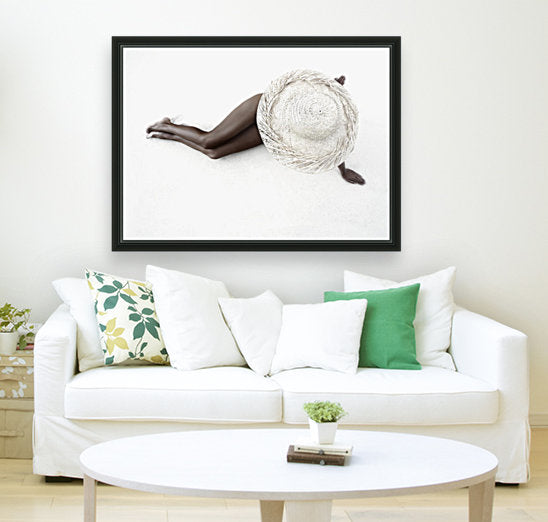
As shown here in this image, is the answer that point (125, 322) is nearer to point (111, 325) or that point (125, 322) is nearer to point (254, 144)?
point (111, 325)

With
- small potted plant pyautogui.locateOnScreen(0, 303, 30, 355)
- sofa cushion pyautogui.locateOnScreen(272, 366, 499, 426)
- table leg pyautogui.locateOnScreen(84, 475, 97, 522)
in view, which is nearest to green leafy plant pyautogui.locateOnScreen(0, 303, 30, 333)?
Result: small potted plant pyautogui.locateOnScreen(0, 303, 30, 355)

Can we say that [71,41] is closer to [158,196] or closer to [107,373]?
[158,196]

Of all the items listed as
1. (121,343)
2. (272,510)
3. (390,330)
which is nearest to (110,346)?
(121,343)

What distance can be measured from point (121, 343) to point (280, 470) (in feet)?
5.47

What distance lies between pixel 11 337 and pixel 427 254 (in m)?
2.14

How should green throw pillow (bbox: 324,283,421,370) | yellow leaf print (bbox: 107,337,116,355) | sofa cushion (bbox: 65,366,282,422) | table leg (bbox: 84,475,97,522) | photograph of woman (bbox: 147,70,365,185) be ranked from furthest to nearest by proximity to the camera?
photograph of woman (bbox: 147,70,365,185) < green throw pillow (bbox: 324,283,421,370) < yellow leaf print (bbox: 107,337,116,355) < sofa cushion (bbox: 65,366,282,422) < table leg (bbox: 84,475,97,522)

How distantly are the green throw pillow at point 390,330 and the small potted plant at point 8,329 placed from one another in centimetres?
159

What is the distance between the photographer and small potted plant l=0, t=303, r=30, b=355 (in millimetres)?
3846

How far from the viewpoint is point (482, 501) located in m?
2.42

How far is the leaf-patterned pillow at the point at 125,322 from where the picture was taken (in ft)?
12.3

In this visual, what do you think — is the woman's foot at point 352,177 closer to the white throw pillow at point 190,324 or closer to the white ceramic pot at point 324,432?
the white throw pillow at point 190,324

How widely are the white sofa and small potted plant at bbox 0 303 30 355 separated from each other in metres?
0.48

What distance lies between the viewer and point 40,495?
328 cm

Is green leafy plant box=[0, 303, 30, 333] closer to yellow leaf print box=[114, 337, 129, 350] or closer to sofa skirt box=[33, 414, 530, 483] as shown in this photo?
yellow leaf print box=[114, 337, 129, 350]
